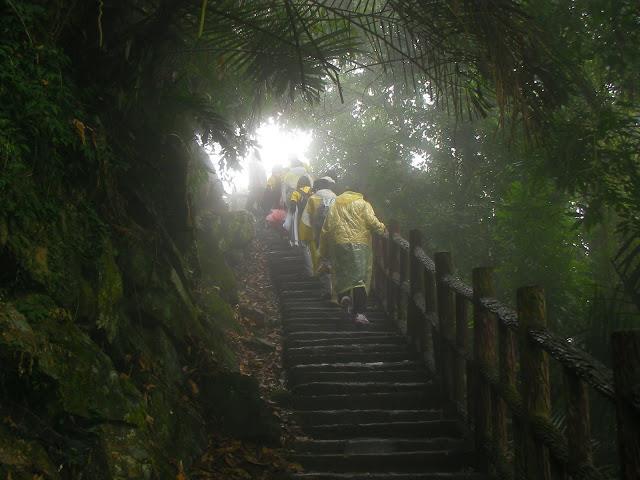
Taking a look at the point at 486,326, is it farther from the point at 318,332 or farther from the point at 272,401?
the point at 318,332

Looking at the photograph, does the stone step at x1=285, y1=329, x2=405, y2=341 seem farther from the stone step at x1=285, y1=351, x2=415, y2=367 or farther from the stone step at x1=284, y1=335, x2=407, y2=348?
the stone step at x1=285, y1=351, x2=415, y2=367

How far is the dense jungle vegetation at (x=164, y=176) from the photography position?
3350 mm

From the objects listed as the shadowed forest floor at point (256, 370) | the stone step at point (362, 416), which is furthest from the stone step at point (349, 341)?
the stone step at point (362, 416)

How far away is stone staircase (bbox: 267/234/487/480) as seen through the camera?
5.15m

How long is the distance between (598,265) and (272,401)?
4955 millimetres

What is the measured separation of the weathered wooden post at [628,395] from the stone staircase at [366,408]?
2.30m

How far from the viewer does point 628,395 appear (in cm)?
269

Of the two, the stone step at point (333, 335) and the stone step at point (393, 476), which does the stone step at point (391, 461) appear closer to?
the stone step at point (393, 476)

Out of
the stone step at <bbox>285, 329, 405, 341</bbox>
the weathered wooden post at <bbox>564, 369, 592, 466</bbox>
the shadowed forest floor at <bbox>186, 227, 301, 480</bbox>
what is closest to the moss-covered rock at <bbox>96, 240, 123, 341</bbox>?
the shadowed forest floor at <bbox>186, 227, 301, 480</bbox>

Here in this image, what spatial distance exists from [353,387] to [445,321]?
1.23m

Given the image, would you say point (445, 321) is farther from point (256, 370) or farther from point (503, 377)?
point (256, 370)

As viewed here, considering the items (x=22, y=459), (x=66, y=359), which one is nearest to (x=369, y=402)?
(x=66, y=359)

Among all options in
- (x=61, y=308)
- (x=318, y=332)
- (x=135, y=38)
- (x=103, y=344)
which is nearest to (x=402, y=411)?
(x=318, y=332)

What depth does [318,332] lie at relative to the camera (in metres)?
8.13
